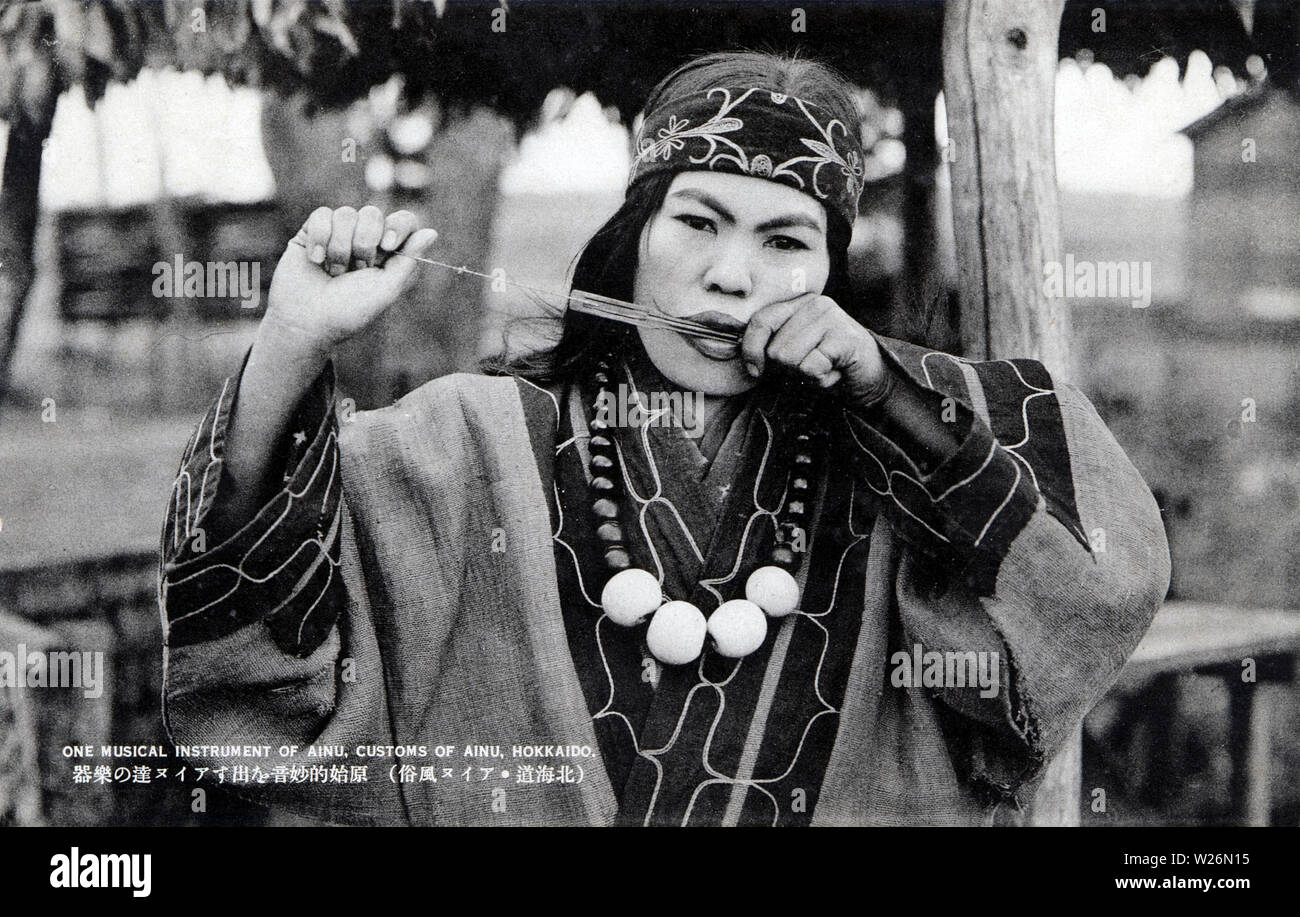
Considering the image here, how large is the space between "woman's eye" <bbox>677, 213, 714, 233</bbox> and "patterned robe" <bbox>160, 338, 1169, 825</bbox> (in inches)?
12.3

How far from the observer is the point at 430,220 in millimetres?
2746

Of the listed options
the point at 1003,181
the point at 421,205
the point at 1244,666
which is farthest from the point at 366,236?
the point at 1244,666

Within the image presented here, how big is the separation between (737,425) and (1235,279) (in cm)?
117

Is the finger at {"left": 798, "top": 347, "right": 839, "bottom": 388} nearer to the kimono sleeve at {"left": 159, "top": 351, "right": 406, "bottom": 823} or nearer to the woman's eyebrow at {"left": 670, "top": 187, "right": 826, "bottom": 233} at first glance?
the woman's eyebrow at {"left": 670, "top": 187, "right": 826, "bottom": 233}

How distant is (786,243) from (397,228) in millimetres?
811

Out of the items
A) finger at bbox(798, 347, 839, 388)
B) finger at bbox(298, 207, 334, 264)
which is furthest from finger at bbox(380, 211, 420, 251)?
finger at bbox(798, 347, 839, 388)

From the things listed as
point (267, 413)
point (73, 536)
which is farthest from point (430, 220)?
point (73, 536)

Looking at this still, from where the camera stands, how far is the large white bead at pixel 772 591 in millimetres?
2623

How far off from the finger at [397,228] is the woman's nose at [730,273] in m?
0.63

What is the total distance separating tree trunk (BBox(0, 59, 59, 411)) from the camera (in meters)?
2.77

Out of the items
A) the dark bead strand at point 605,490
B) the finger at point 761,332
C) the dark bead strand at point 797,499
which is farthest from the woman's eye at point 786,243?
the dark bead strand at point 605,490

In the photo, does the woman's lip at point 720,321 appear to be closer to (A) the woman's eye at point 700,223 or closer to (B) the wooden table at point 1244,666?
(A) the woman's eye at point 700,223

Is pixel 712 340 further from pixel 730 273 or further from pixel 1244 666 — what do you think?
pixel 1244 666

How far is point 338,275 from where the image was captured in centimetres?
261
